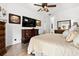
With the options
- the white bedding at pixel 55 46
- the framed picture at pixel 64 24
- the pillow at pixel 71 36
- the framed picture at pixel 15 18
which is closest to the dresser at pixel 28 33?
the white bedding at pixel 55 46

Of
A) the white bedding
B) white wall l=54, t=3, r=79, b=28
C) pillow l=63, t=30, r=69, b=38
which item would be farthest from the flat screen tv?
pillow l=63, t=30, r=69, b=38

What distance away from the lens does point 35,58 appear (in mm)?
1699

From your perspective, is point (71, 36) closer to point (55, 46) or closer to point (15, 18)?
point (55, 46)

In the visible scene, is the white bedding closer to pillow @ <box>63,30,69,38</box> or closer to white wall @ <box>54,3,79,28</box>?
pillow @ <box>63,30,69,38</box>

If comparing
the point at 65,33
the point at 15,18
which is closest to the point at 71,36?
the point at 65,33

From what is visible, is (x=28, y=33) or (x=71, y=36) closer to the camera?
(x=71, y=36)

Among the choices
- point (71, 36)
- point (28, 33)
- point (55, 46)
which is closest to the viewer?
point (55, 46)

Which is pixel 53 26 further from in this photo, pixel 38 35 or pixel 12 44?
pixel 12 44

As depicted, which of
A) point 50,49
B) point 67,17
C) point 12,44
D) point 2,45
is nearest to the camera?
point 50,49

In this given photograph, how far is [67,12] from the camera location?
1.95m

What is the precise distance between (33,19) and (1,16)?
1.19 m

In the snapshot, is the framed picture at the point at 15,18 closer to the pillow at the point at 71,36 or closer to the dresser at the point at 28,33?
the dresser at the point at 28,33

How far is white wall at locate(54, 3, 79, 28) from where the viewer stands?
6.15 feet

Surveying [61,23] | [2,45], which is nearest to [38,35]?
[61,23]
